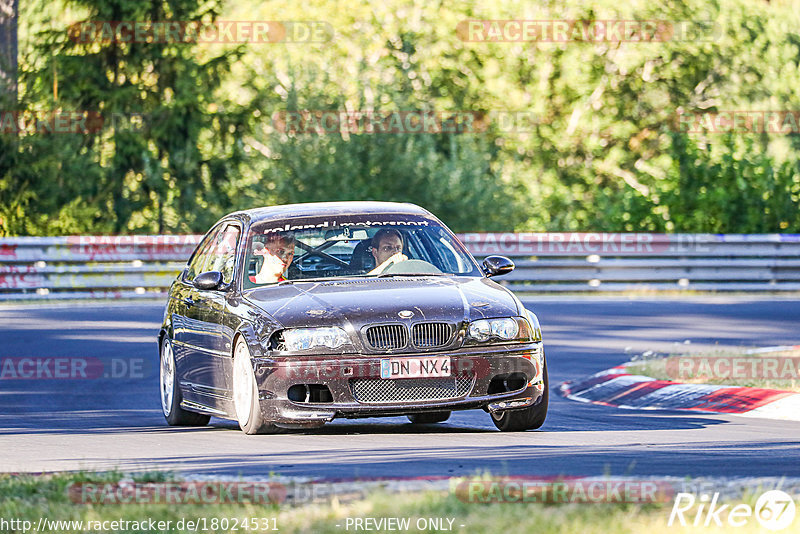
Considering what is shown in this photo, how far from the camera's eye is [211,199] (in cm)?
3472

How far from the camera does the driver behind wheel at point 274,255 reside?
36.3 feet

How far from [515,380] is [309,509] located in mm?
3930

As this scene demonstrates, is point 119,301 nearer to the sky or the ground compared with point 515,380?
nearer to the ground

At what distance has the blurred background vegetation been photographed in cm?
3125

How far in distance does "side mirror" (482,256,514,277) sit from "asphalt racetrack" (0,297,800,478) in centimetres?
108

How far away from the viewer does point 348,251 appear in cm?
1125

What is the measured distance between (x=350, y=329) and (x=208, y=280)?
1.64 meters

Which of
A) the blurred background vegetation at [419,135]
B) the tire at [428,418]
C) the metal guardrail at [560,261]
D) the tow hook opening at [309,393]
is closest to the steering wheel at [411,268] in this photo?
the tire at [428,418]

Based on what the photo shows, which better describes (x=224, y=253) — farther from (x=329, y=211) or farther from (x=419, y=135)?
(x=419, y=135)

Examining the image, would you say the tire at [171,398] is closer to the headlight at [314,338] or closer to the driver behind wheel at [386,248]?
the driver behind wheel at [386,248]

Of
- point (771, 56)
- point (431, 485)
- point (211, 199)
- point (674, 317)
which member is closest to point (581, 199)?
point (771, 56)

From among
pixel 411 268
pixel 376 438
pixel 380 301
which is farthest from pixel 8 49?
pixel 376 438

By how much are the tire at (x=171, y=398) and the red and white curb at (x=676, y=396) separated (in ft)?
11.1

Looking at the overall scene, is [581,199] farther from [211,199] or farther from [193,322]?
[193,322]
